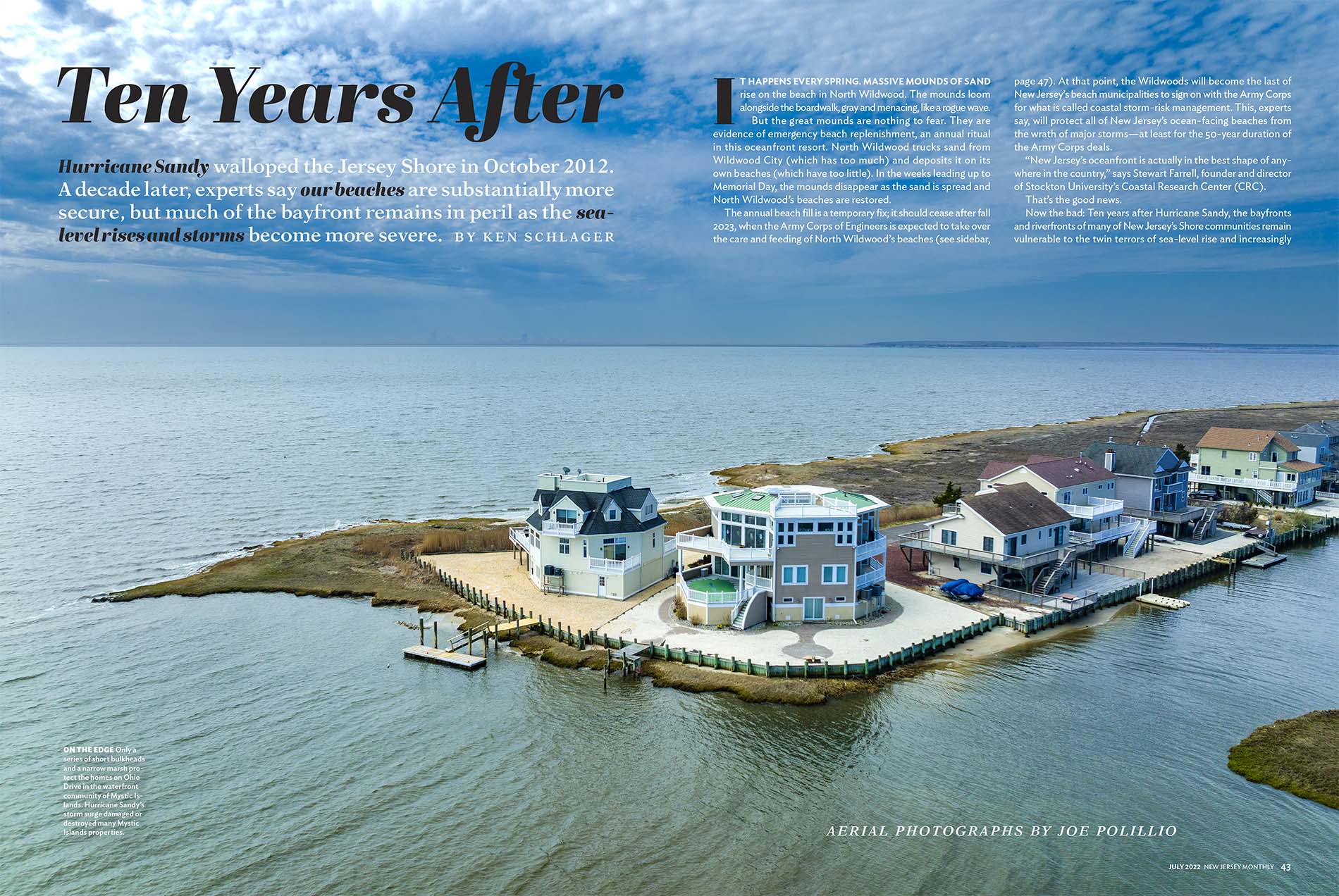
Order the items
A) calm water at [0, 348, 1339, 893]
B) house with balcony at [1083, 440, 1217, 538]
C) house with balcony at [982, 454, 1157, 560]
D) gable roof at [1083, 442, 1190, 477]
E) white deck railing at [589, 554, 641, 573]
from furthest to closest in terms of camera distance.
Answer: house with balcony at [1083, 440, 1217, 538] < gable roof at [1083, 442, 1190, 477] < house with balcony at [982, 454, 1157, 560] < white deck railing at [589, 554, 641, 573] < calm water at [0, 348, 1339, 893]

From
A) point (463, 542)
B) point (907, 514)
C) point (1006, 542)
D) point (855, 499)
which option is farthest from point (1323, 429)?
point (463, 542)

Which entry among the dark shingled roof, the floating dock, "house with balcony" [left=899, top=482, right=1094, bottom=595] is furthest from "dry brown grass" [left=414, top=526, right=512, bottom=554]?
the floating dock

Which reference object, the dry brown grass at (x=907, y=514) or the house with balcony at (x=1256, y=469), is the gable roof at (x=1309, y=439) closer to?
the house with balcony at (x=1256, y=469)

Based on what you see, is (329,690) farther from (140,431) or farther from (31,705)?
(140,431)

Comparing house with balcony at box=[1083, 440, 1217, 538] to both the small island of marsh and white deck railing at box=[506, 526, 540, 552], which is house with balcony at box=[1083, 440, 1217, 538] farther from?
white deck railing at box=[506, 526, 540, 552]

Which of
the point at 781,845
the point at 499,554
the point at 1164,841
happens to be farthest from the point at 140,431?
the point at 1164,841

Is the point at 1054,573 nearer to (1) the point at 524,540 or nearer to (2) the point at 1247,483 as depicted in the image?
(1) the point at 524,540
